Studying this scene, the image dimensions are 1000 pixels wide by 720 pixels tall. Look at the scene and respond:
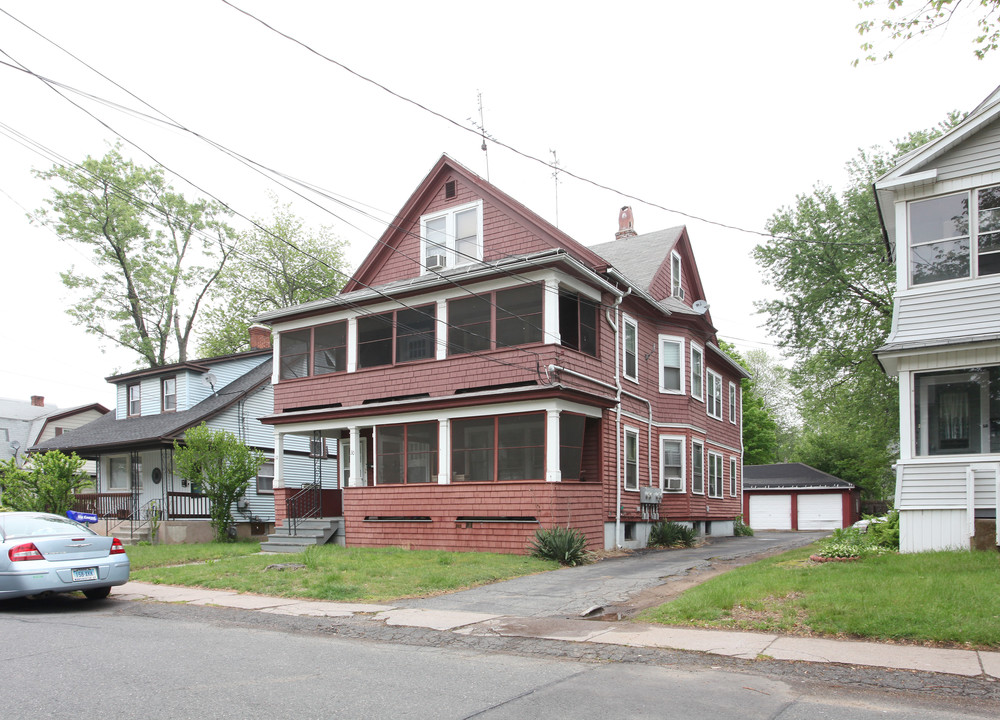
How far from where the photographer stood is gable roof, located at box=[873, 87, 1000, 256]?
1401 cm

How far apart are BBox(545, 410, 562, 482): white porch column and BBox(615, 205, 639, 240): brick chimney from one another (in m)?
13.3

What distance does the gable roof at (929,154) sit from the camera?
14.0 m

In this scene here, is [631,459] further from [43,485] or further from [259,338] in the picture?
[259,338]

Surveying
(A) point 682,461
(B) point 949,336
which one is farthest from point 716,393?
(B) point 949,336

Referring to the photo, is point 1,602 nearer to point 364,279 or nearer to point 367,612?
point 367,612

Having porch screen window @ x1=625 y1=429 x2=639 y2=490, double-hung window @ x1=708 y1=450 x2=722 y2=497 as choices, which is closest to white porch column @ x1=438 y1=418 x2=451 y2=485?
porch screen window @ x1=625 y1=429 x2=639 y2=490

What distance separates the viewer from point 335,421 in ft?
71.1

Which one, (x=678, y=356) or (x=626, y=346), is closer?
(x=626, y=346)

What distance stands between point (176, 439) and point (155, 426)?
7.83 feet

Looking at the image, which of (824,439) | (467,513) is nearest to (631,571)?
(467,513)

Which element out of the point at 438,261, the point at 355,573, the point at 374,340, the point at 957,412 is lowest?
the point at 355,573

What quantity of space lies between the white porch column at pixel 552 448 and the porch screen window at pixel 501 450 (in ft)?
4.51

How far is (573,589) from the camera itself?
42.5 ft

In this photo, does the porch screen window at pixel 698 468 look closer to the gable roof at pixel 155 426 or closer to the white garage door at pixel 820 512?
the white garage door at pixel 820 512
